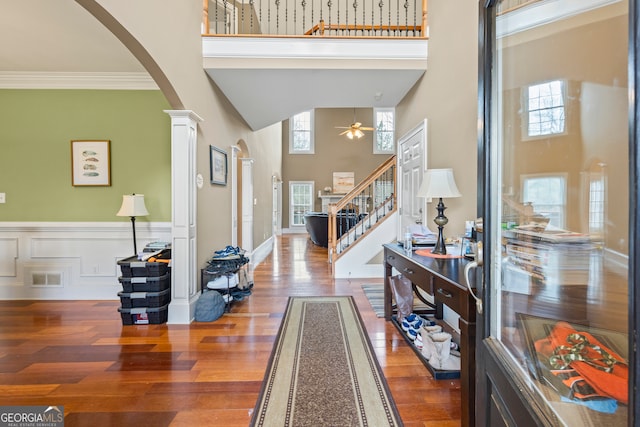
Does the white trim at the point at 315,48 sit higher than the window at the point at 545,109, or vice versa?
the white trim at the point at 315,48

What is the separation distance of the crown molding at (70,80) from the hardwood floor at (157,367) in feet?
8.49

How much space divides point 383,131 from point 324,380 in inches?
419

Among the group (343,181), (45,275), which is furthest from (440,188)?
(343,181)

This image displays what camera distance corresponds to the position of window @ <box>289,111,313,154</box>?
445 inches

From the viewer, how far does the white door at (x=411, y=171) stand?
3.48 m

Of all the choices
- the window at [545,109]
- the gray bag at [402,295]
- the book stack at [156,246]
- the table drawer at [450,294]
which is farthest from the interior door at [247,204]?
the window at [545,109]

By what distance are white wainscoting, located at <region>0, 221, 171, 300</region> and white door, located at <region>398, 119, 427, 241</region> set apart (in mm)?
3088

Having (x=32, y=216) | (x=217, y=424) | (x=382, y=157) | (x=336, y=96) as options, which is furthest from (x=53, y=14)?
(x=382, y=157)

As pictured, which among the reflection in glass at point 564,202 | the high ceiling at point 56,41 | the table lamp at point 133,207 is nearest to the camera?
the reflection in glass at point 564,202

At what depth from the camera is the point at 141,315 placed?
2.90 m

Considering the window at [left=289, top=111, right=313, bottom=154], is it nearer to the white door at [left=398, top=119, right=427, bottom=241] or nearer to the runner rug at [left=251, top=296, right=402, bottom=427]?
the white door at [left=398, top=119, right=427, bottom=241]

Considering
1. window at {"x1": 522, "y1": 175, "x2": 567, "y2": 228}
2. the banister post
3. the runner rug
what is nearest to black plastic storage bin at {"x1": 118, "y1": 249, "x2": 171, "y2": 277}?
the runner rug

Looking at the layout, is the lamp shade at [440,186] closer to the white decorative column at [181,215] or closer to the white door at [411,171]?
the white door at [411,171]

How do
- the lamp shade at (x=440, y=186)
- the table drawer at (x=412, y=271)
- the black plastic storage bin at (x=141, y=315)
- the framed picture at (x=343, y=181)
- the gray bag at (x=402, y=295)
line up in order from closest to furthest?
1. the table drawer at (x=412, y=271)
2. the lamp shade at (x=440, y=186)
3. the gray bag at (x=402, y=295)
4. the black plastic storage bin at (x=141, y=315)
5. the framed picture at (x=343, y=181)
